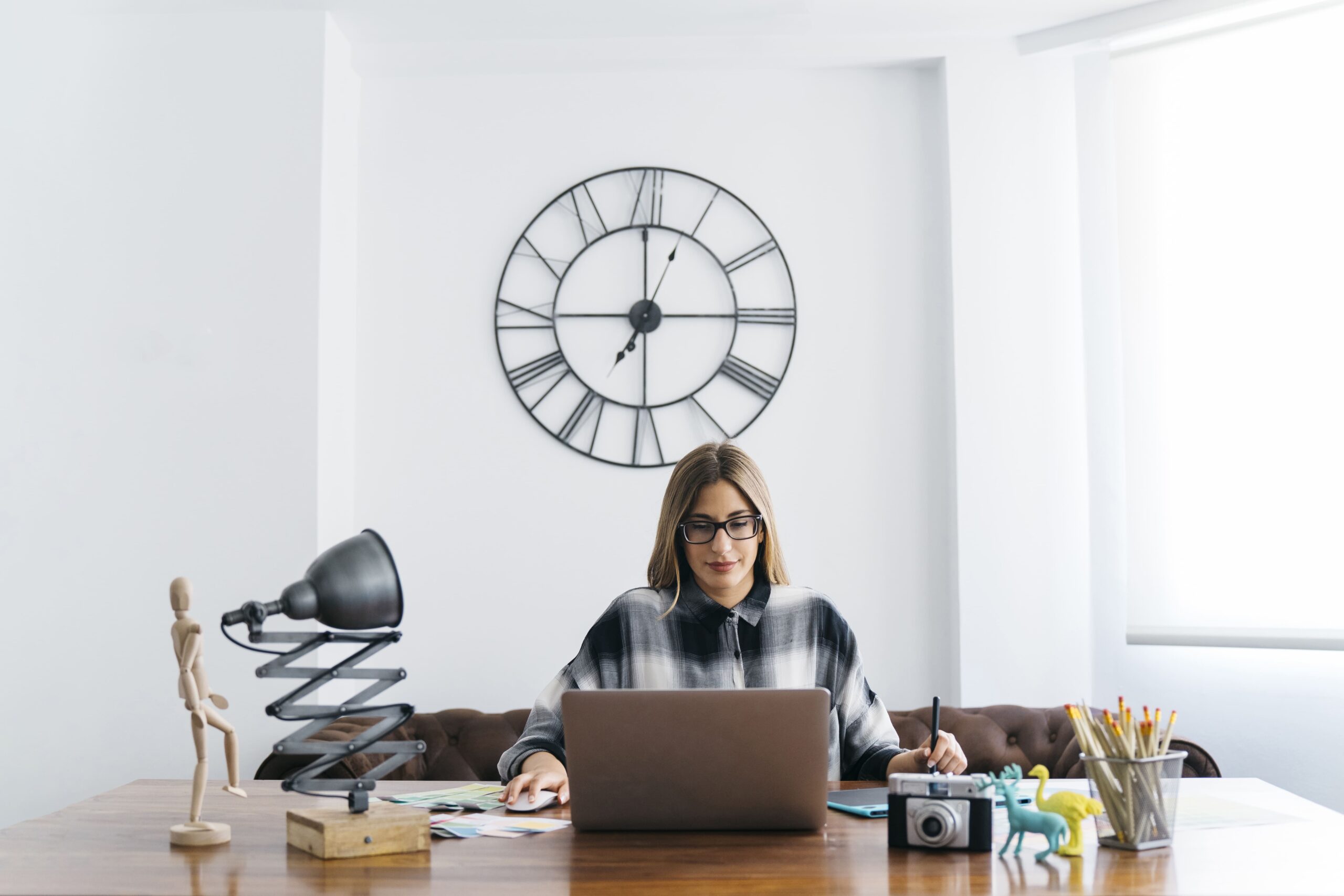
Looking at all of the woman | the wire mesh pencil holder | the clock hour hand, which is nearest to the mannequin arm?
the woman

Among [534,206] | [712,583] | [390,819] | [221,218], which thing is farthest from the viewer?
[534,206]

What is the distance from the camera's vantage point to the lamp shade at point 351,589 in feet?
4.04

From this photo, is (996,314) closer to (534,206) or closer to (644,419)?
(644,419)

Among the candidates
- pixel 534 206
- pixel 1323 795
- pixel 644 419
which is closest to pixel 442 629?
pixel 644 419

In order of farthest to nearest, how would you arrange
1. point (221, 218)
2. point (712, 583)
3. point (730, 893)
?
1. point (221, 218)
2. point (712, 583)
3. point (730, 893)

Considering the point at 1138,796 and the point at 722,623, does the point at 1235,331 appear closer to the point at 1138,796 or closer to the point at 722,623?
the point at 722,623

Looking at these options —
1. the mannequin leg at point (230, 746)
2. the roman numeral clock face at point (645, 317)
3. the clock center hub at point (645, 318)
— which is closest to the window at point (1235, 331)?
the roman numeral clock face at point (645, 317)

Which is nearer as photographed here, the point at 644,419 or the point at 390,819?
the point at 390,819

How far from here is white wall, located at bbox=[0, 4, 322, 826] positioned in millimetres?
2762

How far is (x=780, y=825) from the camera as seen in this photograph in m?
1.32

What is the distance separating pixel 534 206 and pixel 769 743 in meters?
2.16

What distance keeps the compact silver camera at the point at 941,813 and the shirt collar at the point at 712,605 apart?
2.51 ft

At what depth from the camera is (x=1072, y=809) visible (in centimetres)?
121

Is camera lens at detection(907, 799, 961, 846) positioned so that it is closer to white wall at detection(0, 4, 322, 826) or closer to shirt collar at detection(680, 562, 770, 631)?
shirt collar at detection(680, 562, 770, 631)
